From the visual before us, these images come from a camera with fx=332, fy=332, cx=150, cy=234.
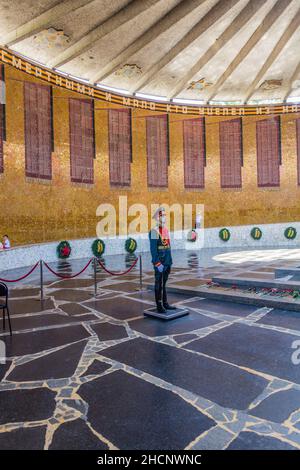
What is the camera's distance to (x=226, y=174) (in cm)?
1906

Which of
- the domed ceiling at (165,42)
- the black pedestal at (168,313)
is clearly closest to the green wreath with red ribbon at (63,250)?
the domed ceiling at (165,42)

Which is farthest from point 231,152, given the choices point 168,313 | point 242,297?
point 168,313

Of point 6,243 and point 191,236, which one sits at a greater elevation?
point 191,236

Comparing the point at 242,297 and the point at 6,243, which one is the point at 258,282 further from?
the point at 6,243

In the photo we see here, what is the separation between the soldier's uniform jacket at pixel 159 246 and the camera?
5340 millimetres

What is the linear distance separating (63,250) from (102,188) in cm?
374

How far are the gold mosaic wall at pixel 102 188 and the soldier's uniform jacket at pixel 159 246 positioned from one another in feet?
27.8

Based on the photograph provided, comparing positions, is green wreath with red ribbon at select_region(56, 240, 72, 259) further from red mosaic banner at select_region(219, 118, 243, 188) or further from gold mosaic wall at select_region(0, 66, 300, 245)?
red mosaic banner at select_region(219, 118, 243, 188)

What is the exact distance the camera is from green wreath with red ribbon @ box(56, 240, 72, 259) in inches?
536

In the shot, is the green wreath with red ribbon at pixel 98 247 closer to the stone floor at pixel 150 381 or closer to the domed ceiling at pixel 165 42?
the domed ceiling at pixel 165 42

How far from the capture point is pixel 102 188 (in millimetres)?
15695

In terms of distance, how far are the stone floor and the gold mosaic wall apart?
781 cm

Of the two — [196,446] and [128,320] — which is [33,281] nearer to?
[128,320]

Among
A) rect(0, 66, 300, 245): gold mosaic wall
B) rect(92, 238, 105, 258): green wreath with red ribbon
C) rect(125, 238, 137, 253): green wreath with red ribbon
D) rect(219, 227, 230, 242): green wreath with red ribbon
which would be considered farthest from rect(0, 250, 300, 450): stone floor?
rect(219, 227, 230, 242): green wreath with red ribbon
